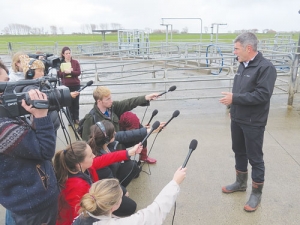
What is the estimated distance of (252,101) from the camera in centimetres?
235

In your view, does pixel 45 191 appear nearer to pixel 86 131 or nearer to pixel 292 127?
pixel 86 131

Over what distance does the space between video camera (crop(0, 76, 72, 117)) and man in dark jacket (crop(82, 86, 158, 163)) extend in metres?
1.30

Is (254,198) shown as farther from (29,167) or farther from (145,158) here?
(29,167)

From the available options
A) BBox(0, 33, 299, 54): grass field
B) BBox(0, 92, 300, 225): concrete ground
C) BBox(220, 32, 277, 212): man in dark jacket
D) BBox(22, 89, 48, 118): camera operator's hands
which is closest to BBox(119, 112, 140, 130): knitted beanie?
BBox(0, 92, 300, 225): concrete ground

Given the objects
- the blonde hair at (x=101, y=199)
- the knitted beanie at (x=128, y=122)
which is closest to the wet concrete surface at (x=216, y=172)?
the knitted beanie at (x=128, y=122)

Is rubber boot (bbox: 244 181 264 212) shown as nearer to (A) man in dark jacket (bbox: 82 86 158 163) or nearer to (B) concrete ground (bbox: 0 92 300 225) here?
(B) concrete ground (bbox: 0 92 300 225)

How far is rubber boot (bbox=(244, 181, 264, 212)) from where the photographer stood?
254 cm

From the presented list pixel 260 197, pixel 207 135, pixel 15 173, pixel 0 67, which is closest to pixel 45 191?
pixel 15 173

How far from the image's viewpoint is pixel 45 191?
156cm

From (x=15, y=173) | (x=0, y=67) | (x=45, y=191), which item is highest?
(x=0, y=67)

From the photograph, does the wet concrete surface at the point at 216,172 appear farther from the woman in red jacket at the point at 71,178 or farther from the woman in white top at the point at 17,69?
the woman in white top at the point at 17,69

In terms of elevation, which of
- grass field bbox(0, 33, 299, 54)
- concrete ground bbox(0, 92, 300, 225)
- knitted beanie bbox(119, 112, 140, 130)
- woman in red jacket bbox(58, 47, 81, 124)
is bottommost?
concrete ground bbox(0, 92, 300, 225)

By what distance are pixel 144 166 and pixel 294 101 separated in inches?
166

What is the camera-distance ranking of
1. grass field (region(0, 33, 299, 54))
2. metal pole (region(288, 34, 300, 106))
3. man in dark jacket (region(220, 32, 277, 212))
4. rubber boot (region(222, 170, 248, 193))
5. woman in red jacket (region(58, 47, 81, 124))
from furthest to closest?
grass field (region(0, 33, 299, 54)) < metal pole (region(288, 34, 300, 106)) < woman in red jacket (region(58, 47, 81, 124)) < rubber boot (region(222, 170, 248, 193)) < man in dark jacket (region(220, 32, 277, 212))
